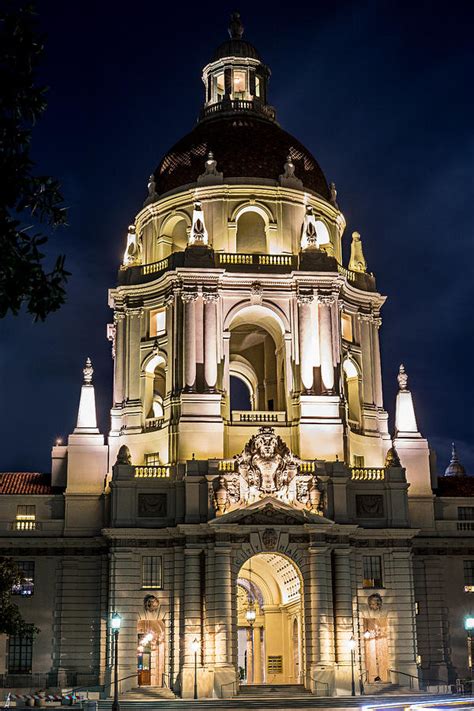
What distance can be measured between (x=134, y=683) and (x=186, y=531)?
28.1ft

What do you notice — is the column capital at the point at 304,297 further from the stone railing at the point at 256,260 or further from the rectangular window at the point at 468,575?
the rectangular window at the point at 468,575

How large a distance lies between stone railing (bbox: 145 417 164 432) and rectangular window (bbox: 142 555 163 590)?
8.76 metres

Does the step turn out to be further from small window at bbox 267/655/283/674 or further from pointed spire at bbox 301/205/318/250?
pointed spire at bbox 301/205/318/250

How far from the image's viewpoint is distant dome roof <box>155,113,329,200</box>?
7912 centimetres

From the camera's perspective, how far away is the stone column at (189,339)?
71188mm

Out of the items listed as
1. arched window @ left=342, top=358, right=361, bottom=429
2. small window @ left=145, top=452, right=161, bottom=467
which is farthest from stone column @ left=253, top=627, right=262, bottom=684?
arched window @ left=342, top=358, right=361, bottom=429

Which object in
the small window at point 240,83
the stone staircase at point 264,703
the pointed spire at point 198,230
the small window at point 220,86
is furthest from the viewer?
the small window at point 220,86

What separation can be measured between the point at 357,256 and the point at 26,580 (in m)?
31.4

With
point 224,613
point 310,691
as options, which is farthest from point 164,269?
point 310,691

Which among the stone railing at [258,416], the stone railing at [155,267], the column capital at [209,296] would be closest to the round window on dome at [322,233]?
the column capital at [209,296]

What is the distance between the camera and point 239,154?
261 feet

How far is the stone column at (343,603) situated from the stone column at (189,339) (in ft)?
44.5

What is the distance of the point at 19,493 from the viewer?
7069 centimetres

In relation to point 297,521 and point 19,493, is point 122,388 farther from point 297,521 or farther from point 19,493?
point 297,521
